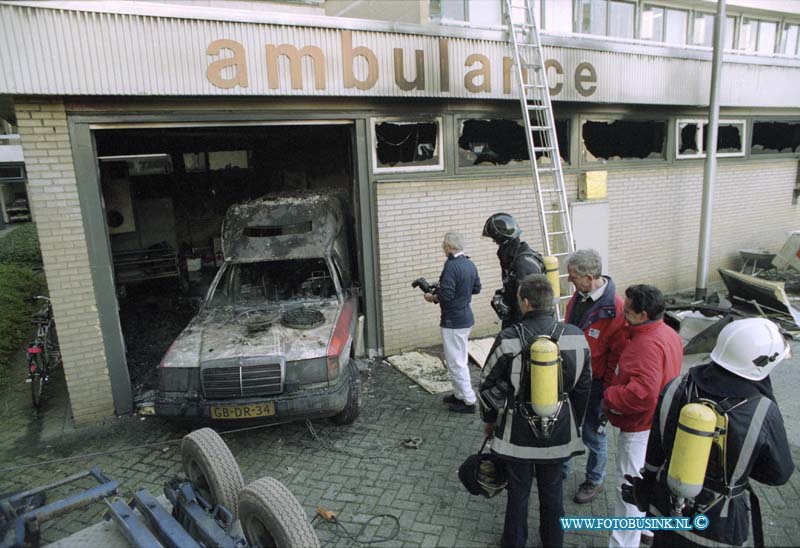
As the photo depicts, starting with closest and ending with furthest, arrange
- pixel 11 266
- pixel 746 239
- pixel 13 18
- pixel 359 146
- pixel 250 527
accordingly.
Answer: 1. pixel 250 527
2. pixel 13 18
3. pixel 359 146
4. pixel 746 239
5. pixel 11 266

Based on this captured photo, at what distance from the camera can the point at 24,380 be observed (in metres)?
7.56

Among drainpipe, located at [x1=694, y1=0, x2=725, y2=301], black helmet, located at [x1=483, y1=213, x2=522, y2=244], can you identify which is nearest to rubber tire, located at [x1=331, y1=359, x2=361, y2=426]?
black helmet, located at [x1=483, y1=213, x2=522, y2=244]

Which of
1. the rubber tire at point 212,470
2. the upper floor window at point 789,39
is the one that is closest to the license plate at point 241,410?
the rubber tire at point 212,470

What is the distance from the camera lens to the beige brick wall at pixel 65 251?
17.6ft

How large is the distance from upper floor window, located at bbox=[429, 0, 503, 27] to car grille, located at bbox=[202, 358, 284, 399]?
5920 mm

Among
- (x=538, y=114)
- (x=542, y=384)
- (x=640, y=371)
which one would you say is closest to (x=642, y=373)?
(x=640, y=371)

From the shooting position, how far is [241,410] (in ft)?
16.0

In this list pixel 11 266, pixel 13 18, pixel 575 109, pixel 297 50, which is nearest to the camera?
pixel 13 18

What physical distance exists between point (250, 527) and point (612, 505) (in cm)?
279

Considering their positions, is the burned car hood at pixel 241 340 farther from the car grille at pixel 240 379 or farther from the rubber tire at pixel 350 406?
the rubber tire at pixel 350 406

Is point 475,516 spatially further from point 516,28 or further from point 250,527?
point 516,28

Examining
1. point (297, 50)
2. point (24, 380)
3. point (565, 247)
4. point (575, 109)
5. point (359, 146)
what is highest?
point (297, 50)

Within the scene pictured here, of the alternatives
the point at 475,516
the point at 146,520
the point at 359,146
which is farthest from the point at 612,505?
the point at 359,146

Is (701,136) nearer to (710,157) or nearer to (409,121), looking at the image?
(710,157)
